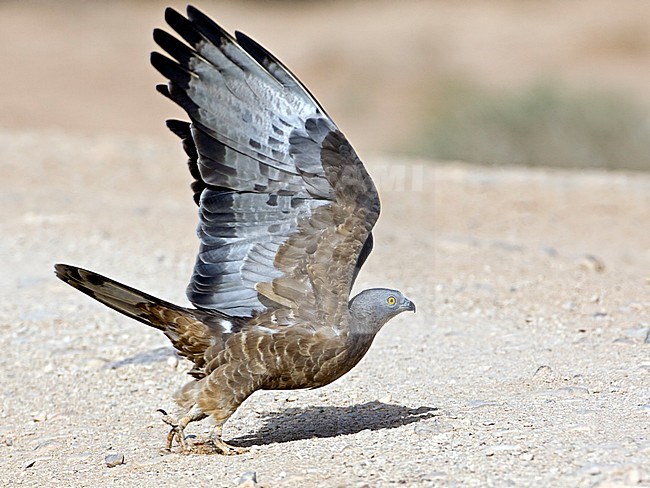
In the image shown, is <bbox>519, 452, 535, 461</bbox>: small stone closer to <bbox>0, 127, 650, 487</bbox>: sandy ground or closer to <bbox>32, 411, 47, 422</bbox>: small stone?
<bbox>0, 127, 650, 487</bbox>: sandy ground

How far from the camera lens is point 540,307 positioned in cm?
744

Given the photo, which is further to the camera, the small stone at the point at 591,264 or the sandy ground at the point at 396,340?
the small stone at the point at 591,264

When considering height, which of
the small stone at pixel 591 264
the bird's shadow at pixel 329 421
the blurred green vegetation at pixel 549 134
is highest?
the blurred green vegetation at pixel 549 134

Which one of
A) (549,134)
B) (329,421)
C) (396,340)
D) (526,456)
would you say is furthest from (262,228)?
(549,134)

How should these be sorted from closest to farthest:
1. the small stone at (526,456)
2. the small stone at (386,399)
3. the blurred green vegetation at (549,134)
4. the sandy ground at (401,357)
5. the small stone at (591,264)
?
the small stone at (526,456) < the sandy ground at (401,357) < the small stone at (386,399) < the small stone at (591,264) < the blurred green vegetation at (549,134)

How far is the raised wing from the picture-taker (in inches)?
187

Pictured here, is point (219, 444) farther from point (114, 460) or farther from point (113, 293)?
point (113, 293)

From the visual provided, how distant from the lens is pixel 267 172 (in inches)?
192

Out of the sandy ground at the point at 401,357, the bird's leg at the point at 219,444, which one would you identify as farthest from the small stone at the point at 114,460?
the bird's leg at the point at 219,444

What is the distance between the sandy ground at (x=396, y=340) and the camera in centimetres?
444

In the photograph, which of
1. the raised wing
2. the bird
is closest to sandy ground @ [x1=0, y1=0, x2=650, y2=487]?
the bird

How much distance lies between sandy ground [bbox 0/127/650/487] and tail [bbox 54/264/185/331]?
700mm

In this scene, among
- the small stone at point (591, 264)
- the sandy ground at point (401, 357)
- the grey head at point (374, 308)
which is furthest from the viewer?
the small stone at point (591, 264)

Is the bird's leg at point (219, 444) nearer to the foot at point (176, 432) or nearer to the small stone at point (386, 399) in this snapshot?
the foot at point (176, 432)
